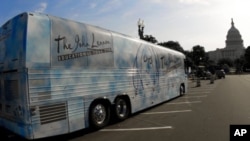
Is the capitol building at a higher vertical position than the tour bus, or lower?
higher

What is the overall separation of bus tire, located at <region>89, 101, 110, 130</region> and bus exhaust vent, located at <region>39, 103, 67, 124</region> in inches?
46.4

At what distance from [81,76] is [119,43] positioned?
2552 millimetres

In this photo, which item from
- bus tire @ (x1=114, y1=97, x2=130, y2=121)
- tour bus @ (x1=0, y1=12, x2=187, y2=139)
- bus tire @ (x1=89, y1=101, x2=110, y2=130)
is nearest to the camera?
tour bus @ (x1=0, y1=12, x2=187, y2=139)

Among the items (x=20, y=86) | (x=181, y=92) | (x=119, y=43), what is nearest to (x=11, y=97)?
(x=20, y=86)

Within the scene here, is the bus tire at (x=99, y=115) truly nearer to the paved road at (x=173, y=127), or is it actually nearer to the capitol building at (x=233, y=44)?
the paved road at (x=173, y=127)

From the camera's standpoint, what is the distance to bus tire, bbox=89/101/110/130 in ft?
27.3

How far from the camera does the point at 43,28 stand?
6.98m

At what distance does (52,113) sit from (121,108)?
3484 mm

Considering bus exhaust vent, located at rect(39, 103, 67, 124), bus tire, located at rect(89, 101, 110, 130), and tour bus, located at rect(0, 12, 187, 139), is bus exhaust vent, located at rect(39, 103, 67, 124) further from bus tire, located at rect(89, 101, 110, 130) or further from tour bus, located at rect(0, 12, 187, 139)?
bus tire, located at rect(89, 101, 110, 130)

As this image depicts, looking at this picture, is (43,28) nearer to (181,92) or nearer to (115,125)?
(115,125)

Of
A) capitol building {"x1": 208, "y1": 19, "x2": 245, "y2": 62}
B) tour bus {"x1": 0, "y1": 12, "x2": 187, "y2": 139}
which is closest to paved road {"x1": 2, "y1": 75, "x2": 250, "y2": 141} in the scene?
tour bus {"x1": 0, "y1": 12, "x2": 187, "y2": 139}
